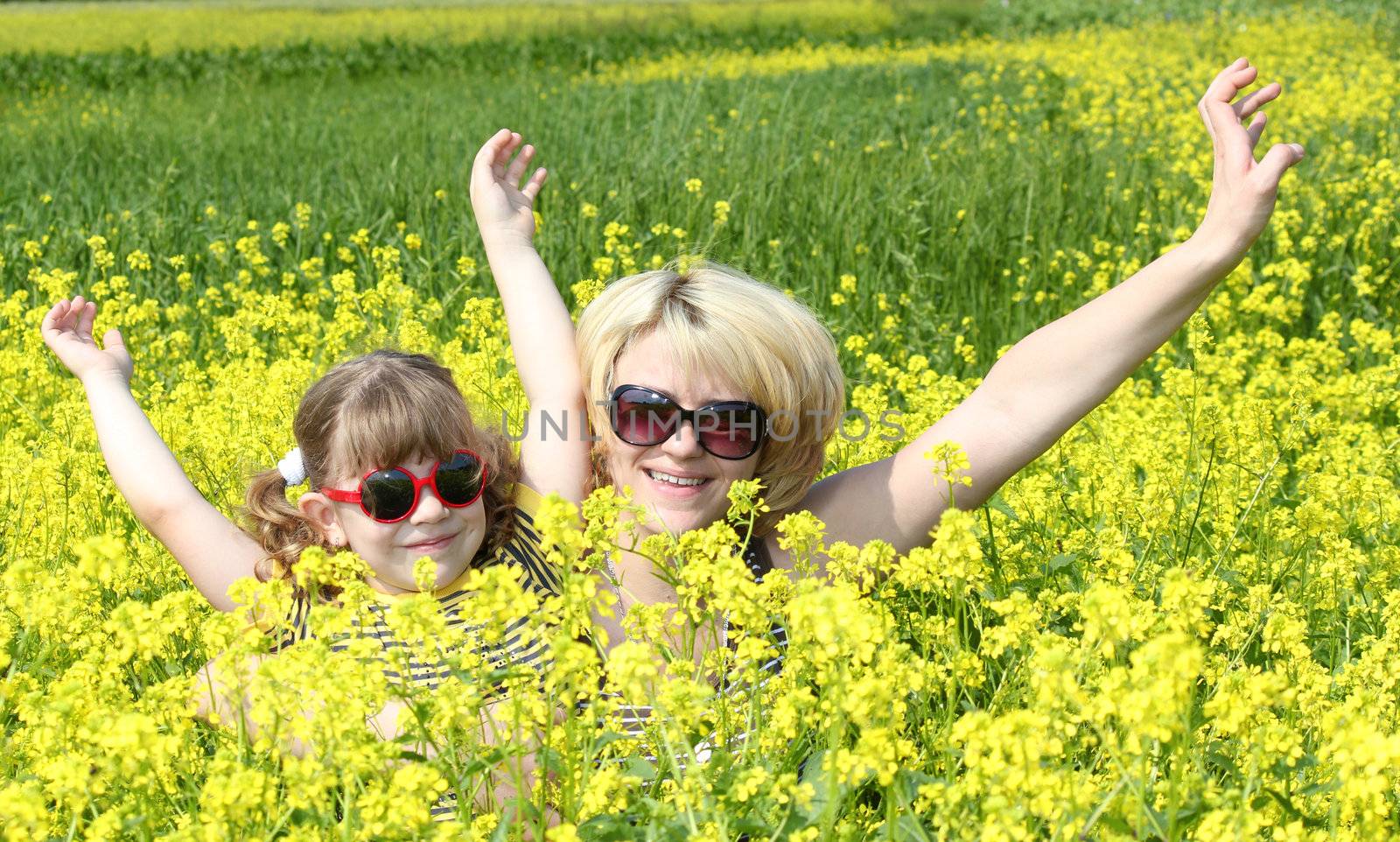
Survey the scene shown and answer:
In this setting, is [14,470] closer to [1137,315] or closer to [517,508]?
[517,508]

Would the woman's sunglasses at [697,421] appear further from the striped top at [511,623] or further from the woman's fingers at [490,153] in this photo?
the woman's fingers at [490,153]

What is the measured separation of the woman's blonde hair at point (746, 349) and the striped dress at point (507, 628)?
238 mm

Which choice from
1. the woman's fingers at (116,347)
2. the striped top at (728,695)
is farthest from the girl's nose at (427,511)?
the woman's fingers at (116,347)

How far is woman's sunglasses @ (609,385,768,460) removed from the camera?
305 cm

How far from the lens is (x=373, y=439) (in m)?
3.01

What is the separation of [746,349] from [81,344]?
163cm

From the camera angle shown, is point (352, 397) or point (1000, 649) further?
point (352, 397)

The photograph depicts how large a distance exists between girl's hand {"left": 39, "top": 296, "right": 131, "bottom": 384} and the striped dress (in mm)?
789

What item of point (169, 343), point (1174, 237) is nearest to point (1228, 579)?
point (1174, 237)

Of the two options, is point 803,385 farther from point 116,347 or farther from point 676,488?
point 116,347

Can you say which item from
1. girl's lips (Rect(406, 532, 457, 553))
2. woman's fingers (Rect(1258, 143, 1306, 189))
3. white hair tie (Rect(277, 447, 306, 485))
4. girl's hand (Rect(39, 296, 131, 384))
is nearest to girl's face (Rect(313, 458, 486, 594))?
girl's lips (Rect(406, 532, 457, 553))

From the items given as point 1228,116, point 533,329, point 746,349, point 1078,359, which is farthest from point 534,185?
point 1228,116

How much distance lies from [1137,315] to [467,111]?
438 inches

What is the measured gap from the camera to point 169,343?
6012 mm
